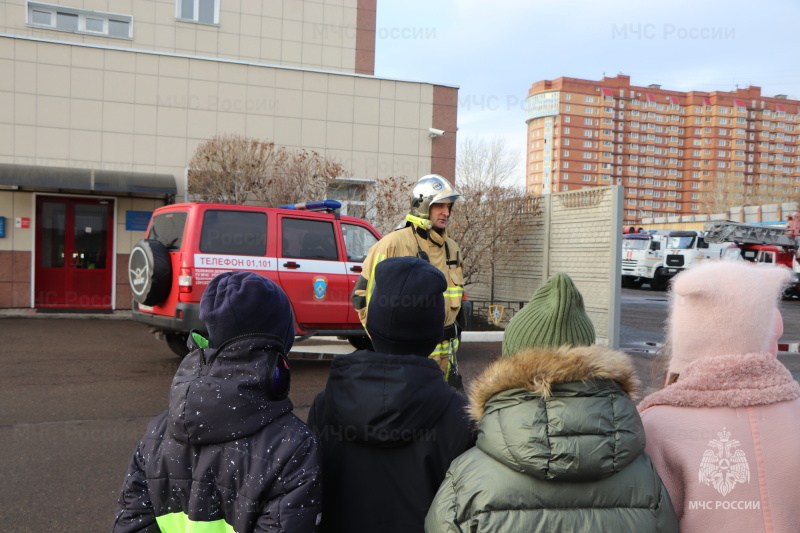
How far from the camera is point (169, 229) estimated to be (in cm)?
870

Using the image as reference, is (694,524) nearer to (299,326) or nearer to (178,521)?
(178,521)

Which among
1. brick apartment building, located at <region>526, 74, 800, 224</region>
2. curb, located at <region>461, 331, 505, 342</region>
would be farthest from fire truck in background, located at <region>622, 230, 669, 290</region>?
brick apartment building, located at <region>526, 74, 800, 224</region>

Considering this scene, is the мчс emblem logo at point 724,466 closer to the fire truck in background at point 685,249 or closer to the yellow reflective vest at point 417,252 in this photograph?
the yellow reflective vest at point 417,252

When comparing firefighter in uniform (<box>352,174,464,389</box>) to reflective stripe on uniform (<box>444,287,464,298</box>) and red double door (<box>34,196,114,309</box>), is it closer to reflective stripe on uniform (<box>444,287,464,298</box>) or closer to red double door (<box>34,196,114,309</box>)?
reflective stripe on uniform (<box>444,287,464,298</box>)

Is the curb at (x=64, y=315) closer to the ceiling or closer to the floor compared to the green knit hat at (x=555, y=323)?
closer to the floor

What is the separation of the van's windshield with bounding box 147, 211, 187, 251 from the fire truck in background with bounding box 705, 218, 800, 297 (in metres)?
25.7

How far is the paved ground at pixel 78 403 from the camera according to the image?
4352mm

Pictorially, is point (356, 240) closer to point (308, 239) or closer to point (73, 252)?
point (308, 239)

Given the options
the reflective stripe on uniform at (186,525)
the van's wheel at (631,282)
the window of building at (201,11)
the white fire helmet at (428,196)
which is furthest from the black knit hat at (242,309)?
the van's wheel at (631,282)

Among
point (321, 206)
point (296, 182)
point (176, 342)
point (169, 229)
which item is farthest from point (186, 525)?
point (296, 182)

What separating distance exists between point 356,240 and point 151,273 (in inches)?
111

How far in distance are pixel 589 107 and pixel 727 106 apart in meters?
28.3

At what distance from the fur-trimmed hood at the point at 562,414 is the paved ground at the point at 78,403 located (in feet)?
5.29

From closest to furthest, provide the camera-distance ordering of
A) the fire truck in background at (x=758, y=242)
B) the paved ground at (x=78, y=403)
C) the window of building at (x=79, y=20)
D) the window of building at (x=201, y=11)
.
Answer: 1. the paved ground at (x=78, y=403)
2. the window of building at (x=79, y=20)
3. the window of building at (x=201, y=11)
4. the fire truck in background at (x=758, y=242)
